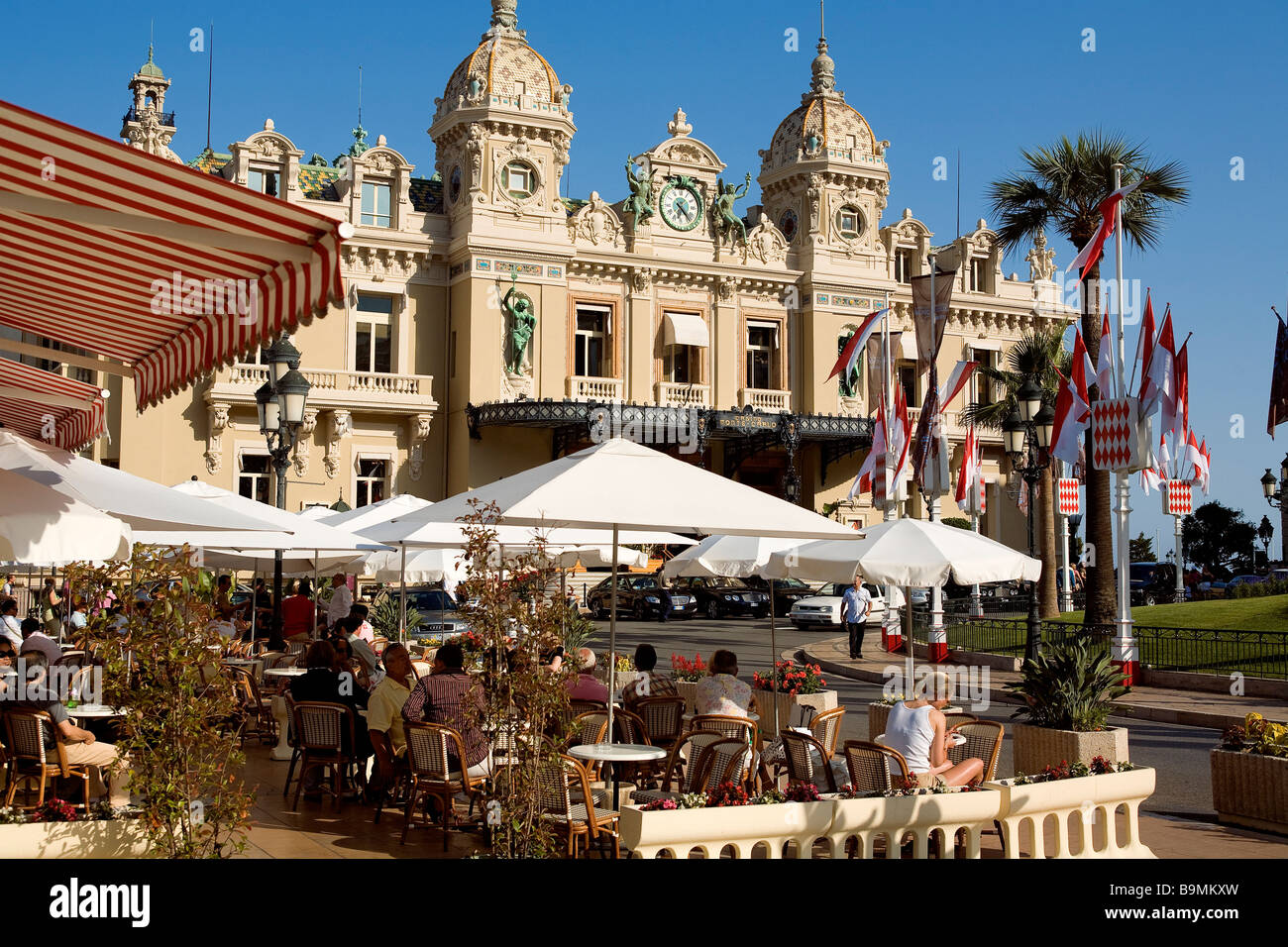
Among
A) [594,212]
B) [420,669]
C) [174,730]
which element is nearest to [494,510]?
[174,730]

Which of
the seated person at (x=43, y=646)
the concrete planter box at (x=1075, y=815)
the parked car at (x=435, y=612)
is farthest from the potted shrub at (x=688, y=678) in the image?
the parked car at (x=435, y=612)

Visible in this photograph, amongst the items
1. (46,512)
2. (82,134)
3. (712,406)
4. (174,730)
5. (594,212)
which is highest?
(594,212)

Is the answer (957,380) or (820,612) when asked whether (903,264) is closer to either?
(820,612)

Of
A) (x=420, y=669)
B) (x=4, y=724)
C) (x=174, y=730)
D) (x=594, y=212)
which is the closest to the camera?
(x=174, y=730)

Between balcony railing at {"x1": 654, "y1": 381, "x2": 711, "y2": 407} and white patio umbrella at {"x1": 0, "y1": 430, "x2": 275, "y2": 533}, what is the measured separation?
106ft

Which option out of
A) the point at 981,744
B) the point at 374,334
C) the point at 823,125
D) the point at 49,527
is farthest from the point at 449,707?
the point at 823,125

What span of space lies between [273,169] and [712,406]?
51.2 ft

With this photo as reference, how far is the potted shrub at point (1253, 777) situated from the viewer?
9.96 metres

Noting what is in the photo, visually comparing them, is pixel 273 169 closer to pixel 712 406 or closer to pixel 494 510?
pixel 712 406

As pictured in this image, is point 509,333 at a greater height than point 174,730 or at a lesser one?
greater

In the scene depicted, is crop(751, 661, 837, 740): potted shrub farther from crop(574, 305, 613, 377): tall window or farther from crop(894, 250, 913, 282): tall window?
crop(894, 250, 913, 282): tall window

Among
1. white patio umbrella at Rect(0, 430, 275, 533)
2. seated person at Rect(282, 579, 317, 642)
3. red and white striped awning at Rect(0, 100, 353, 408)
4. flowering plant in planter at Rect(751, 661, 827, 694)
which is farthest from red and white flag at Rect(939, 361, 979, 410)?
red and white striped awning at Rect(0, 100, 353, 408)

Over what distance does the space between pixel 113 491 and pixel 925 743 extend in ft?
19.1
